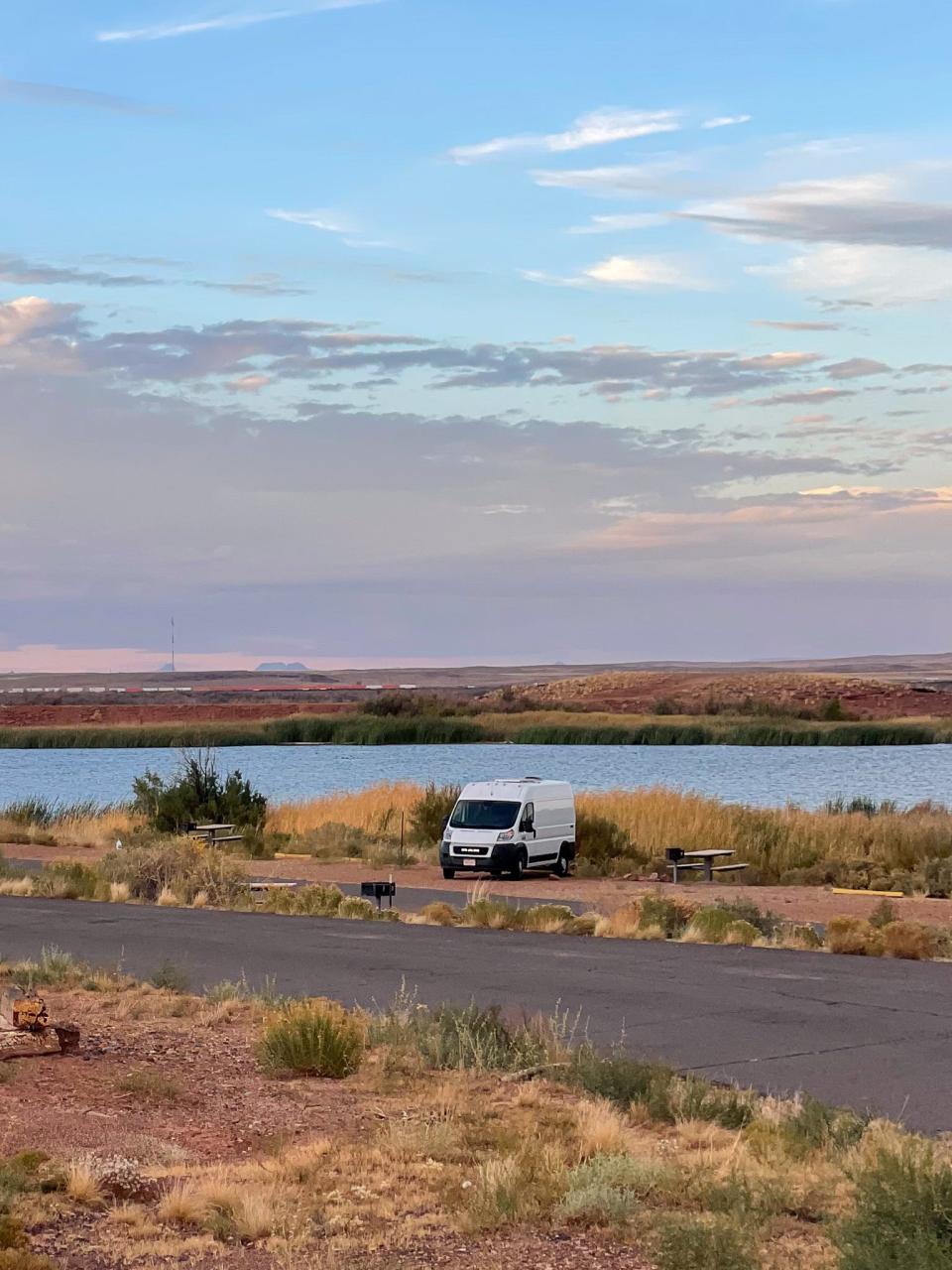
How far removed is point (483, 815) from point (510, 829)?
69cm

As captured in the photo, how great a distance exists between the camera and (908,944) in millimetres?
19781

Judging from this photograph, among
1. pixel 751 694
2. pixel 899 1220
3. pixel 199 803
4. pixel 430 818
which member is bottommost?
pixel 430 818

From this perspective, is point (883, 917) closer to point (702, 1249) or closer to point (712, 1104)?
point (712, 1104)

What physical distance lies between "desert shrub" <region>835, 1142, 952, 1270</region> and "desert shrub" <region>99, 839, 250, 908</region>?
69.6 ft

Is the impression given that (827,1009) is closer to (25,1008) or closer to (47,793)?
(25,1008)

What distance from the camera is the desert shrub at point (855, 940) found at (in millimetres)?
19844

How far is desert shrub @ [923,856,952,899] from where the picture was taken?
30.4m

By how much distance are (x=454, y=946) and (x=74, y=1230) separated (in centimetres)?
1228

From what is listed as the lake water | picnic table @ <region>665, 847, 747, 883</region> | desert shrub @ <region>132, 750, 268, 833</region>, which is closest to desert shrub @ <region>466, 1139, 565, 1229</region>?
picnic table @ <region>665, 847, 747, 883</region>

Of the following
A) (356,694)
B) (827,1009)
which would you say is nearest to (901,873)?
(827,1009)

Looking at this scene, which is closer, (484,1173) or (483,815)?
(484,1173)

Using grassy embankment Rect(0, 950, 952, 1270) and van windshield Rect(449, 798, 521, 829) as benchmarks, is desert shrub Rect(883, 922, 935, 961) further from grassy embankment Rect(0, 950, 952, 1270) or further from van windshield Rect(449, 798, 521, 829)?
van windshield Rect(449, 798, 521, 829)

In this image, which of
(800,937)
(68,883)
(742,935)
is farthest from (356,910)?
(800,937)

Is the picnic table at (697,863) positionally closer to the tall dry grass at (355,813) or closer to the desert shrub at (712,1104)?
the tall dry grass at (355,813)
